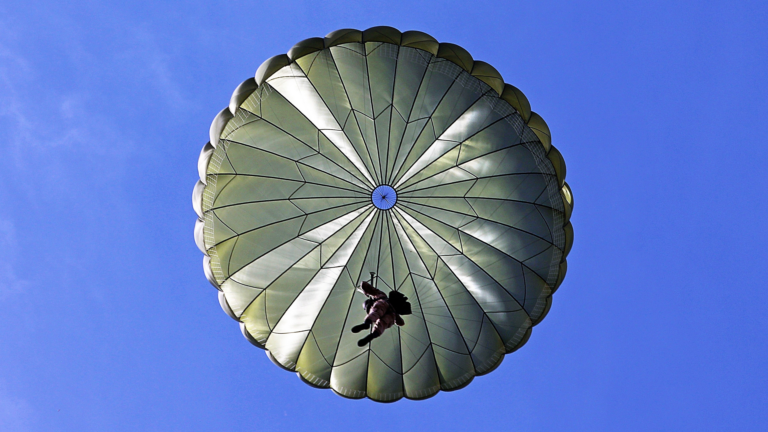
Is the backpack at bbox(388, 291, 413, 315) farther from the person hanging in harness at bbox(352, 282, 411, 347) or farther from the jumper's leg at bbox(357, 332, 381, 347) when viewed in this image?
the jumper's leg at bbox(357, 332, 381, 347)

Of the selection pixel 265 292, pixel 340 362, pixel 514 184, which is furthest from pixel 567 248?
pixel 265 292

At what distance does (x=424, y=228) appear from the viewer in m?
14.4

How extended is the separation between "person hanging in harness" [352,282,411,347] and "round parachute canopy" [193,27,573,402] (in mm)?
1629

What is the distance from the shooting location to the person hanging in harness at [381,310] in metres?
12.2

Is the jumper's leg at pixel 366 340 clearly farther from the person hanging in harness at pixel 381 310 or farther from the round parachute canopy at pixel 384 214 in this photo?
the round parachute canopy at pixel 384 214

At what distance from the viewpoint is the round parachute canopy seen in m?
12.9

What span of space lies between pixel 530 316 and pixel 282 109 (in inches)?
264

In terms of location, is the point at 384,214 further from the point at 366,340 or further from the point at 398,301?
the point at 366,340

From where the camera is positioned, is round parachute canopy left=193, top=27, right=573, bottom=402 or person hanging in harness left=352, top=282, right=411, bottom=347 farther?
round parachute canopy left=193, top=27, right=573, bottom=402

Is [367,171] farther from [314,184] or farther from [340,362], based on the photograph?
[340,362]

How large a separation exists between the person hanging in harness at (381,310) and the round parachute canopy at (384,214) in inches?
64.1

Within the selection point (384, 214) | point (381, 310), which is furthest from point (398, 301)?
point (384, 214)

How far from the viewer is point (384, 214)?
576 inches

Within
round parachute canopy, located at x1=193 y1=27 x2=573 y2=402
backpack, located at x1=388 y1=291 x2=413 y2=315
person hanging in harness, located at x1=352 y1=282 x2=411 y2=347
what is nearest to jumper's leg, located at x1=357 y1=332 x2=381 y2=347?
person hanging in harness, located at x1=352 y1=282 x2=411 y2=347
